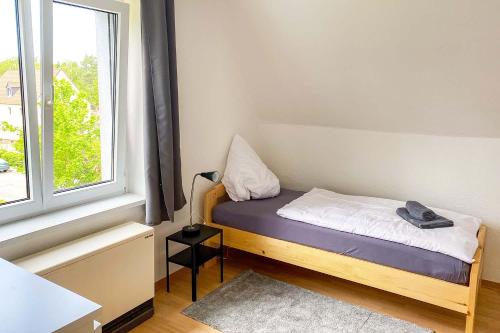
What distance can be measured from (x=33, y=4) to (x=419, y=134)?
2.90m

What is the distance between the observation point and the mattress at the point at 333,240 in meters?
2.38

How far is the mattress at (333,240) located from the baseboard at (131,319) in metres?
0.92

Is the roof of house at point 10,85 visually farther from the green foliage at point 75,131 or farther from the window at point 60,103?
the green foliage at point 75,131

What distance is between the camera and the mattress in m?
2.38

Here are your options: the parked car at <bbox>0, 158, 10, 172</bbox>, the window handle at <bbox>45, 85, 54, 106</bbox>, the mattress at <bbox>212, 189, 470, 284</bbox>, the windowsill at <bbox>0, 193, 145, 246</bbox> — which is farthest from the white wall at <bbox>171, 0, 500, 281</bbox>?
the parked car at <bbox>0, 158, 10, 172</bbox>

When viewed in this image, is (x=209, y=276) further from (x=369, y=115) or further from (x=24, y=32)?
(x=24, y=32)

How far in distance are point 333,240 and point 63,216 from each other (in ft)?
5.74

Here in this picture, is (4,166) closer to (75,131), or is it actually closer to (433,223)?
(75,131)

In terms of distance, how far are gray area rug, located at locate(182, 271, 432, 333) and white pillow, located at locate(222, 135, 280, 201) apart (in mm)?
784

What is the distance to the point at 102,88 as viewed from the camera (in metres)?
2.65

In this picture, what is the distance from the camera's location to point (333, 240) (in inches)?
108

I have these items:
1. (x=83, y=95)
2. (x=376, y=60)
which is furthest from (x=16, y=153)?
(x=376, y=60)

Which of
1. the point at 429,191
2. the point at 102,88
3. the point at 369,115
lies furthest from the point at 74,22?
the point at 429,191

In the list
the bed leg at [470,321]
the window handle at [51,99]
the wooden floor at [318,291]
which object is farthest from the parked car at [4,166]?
the bed leg at [470,321]
